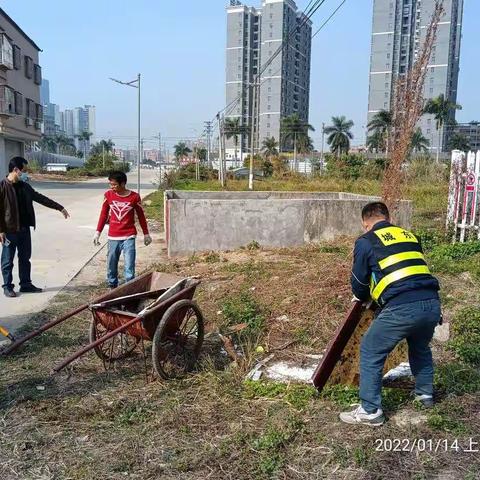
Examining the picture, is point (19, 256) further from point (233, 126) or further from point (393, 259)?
point (233, 126)

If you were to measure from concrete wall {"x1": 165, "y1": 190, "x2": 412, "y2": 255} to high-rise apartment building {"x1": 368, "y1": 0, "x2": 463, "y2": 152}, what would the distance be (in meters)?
2.17

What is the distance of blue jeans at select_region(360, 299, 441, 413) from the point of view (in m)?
3.14

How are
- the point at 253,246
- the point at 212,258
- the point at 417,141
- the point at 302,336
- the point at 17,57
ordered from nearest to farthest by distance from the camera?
1. the point at 302,336
2. the point at 212,258
3. the point at 253,246
4. the point at 417,141
5. the point at 17,57

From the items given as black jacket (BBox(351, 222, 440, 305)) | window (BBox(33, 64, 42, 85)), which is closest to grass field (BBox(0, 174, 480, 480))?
black jacket (BBox(351, 222, 440, 305))

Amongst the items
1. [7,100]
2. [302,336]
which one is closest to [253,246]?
[302,336]

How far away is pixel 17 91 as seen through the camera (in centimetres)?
3444

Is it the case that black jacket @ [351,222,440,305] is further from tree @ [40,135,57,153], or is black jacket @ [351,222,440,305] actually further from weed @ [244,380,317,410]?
tree @ [40,135,57,153]

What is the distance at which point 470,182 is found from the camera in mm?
8805

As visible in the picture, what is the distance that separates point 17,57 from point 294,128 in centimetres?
4564

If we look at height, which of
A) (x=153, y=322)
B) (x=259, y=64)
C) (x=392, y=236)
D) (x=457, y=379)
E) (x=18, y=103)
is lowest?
(x=457, y=379)

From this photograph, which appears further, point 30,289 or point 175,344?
point 30,289

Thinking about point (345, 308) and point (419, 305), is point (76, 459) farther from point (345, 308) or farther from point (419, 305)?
point (345, 308)

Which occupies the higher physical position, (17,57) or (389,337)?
(17,57)

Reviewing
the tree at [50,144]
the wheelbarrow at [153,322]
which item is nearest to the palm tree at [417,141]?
the wheelbarrow at [153,322]
